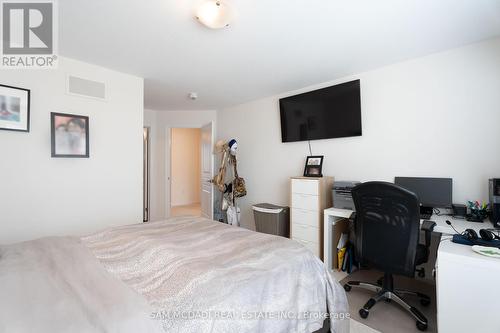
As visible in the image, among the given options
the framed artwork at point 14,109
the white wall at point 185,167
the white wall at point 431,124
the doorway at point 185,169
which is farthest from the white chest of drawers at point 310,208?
the white wall at point 185,167

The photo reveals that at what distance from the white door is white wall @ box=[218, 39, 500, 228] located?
1777 mm

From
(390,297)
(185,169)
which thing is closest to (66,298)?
(390,297)

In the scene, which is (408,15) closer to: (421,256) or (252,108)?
(421,256)

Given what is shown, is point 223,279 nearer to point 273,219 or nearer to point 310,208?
point 310,208

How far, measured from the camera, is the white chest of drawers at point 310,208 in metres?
2.85

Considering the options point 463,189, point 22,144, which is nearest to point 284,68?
point 463,189

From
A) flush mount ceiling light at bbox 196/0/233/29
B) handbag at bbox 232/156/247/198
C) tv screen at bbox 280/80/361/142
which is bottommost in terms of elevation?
handbag at bbox 232/156/247/198

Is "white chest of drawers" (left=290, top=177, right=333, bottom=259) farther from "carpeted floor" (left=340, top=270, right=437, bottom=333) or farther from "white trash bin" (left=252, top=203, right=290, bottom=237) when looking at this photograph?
"carpeted floor" (left=340, top=270, right=437, bottom=333)

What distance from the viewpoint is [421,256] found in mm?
1842

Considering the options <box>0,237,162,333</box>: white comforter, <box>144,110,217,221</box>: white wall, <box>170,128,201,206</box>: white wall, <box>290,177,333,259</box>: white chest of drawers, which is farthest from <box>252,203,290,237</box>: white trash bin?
<box>170,128,201,206</box>: white wall

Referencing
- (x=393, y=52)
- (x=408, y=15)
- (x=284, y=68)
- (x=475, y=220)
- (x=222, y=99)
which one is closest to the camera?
(x=408, y=15)

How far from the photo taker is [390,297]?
79.5 inches

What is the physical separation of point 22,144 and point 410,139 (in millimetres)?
3931

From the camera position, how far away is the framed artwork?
2.11m
